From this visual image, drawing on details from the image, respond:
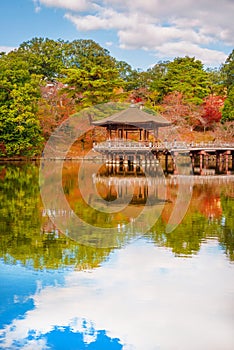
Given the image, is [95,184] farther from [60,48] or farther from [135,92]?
[60,48]

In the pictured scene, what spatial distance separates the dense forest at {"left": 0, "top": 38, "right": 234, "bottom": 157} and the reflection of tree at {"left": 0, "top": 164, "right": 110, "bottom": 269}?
67.5 feet

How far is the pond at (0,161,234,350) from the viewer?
20.2 ft

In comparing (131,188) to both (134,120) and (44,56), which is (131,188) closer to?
(134,120)

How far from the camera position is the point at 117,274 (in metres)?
8.41

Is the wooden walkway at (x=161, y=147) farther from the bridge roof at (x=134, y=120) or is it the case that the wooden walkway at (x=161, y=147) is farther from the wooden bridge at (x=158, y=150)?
the bridge roof at (x=134, y=120)

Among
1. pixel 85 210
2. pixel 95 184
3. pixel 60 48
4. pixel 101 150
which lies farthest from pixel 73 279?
pixel 60 48

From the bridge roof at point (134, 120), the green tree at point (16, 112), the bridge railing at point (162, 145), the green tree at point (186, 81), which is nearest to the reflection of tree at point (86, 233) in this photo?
the bridge railing at point (162, 145)

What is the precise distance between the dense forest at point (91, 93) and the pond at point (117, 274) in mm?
20825

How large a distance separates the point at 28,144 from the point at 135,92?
51.2 ft

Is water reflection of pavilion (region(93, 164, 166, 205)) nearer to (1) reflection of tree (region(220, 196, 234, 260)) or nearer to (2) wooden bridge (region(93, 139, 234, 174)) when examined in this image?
(1) reflection of tree (region(220, 196, 234, 260))

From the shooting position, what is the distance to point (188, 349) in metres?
5.75

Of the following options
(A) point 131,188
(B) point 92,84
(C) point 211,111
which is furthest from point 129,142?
(C) point 211,111

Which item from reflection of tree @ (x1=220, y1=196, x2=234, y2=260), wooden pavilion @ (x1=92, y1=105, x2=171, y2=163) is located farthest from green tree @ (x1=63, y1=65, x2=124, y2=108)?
reflection of tree @ (x1=220, y1=196, x2=234, y2=260)

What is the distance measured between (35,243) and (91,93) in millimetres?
30387
